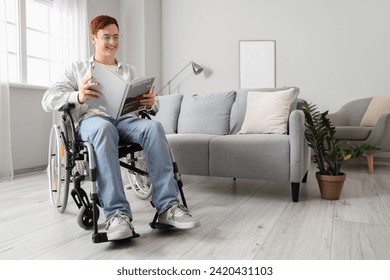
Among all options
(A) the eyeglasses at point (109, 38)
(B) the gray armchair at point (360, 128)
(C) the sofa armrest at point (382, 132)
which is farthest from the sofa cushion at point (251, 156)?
(C) the sofa armrest at point (382, 132)

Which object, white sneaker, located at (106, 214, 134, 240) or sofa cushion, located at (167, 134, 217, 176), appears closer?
white sneaker, located at (106, 214, 134, 240)

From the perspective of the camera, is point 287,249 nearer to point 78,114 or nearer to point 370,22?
point 78,114

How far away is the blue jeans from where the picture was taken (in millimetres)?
1368

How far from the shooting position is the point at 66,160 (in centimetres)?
159

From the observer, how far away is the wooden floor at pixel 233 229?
127cm

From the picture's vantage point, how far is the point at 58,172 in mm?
1744

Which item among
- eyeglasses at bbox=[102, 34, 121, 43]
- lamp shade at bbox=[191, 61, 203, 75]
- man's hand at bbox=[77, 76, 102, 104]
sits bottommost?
man's hand at bbox=[77, 76, 102, 104]

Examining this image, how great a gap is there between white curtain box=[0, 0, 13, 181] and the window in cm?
14

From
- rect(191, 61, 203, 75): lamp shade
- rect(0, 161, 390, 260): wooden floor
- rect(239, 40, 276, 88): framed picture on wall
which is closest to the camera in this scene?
rect(0, 161, 390, 260): wooden floor

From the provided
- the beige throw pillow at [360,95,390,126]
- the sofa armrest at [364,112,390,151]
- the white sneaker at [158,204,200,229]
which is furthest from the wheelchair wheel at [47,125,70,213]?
the beige throw pillow at [360,95,390,126]

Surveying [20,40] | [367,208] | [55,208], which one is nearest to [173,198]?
[55,208]

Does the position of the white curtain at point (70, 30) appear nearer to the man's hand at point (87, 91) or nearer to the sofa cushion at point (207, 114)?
the sofa cushion at point (207, 114)

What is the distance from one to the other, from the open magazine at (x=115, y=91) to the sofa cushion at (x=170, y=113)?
4.08 ft

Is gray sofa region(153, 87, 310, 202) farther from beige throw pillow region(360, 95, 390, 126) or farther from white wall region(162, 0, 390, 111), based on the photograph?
white wall region(162, 0, 390, 111)
